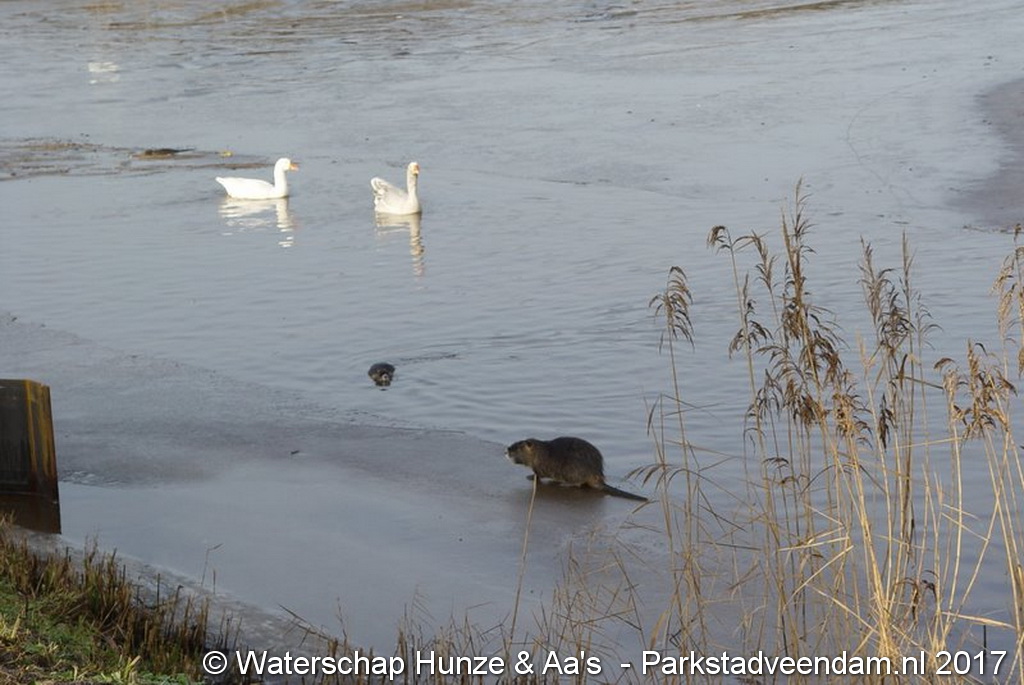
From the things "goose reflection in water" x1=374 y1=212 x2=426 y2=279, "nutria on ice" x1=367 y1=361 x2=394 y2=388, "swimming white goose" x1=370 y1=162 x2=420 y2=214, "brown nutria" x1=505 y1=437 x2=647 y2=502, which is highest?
"swimming white goose" x1=370 y1=162 x2=420 y2=214

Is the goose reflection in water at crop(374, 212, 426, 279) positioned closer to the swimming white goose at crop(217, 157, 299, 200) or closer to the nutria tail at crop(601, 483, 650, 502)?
the swimming white goose at crop(217, 157, 299, 200)

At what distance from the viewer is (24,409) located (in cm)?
749

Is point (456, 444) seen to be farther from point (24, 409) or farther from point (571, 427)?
point (24, 409)

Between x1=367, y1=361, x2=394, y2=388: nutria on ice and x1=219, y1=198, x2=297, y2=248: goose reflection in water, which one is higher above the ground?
x1=219, y1=198, x2=297, y2=248: goose reflection in water

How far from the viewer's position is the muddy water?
7.74m

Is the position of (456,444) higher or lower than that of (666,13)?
lower

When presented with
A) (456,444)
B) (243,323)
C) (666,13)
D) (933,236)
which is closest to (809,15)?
(666,13)

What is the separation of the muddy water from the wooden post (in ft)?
0.85

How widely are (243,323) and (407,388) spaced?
7.30 feet

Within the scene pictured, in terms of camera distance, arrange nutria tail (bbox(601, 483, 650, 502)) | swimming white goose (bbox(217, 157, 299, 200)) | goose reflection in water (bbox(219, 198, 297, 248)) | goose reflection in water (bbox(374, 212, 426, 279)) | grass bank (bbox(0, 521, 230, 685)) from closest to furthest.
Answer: grass bank (bbox(0, 521, 230, 685)), nutria tail (bbox(601, 483, 650, 502)), goose reflection in water (bbox(374, 212, 426, 279)), goose reflection in water (bbox(219, 198, 297, 248)), swimming white goose (bbox(217, 157, 299, 200))

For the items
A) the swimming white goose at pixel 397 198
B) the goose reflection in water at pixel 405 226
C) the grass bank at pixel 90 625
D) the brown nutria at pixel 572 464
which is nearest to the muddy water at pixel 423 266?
the goose reflection in water at pixel 405 226

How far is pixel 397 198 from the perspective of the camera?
15094 millimetres

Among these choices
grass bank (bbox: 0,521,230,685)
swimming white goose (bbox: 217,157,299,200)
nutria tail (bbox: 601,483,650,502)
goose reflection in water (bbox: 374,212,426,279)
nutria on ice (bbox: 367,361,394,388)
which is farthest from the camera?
swimming white goose (bbox: 217,157,299,200)

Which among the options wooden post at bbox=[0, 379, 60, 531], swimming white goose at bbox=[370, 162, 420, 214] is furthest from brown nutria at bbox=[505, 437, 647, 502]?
swimming white goose at bbox=[370, 162, 420, 214]
